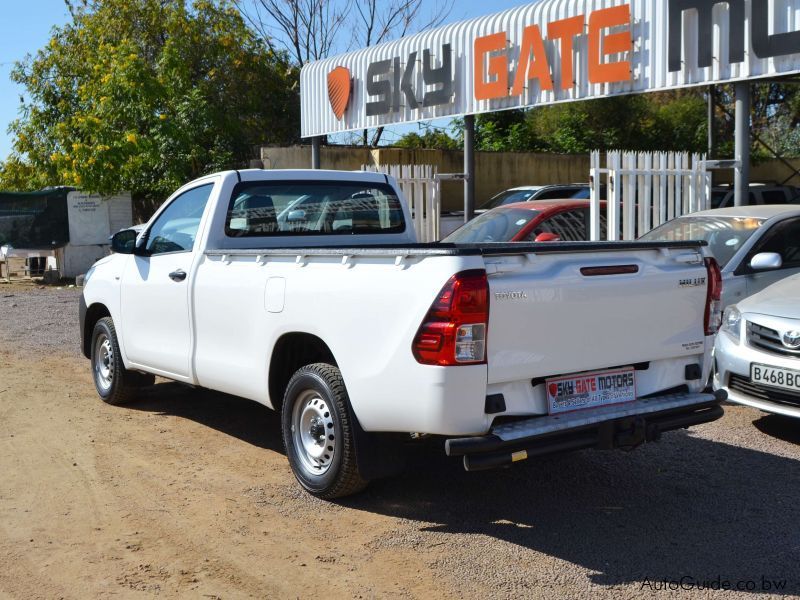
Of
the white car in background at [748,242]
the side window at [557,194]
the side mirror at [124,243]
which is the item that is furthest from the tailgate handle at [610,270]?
the side window at [557,194]

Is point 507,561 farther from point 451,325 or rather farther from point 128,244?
point 128,244

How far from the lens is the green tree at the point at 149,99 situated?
2102 cm

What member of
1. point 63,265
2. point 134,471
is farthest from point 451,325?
point 63,265

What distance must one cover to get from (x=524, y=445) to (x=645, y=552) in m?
0.84

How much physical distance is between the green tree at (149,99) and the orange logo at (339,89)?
4.48m

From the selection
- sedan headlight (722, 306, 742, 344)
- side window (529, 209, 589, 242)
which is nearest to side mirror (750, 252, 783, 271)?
sedan headlight (722, 306, 742, 344)

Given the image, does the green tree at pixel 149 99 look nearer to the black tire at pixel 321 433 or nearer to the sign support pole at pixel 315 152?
the sign support pole at pixel 315 152

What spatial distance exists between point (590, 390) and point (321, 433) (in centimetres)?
155

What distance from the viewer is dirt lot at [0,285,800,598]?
4.25 metres

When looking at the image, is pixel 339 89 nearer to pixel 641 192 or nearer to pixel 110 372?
pixel 641 192

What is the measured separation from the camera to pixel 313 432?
210 inches

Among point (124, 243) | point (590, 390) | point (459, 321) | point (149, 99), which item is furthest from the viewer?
point (149, 99)

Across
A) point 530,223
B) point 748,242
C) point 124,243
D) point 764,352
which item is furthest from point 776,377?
point 530,223
